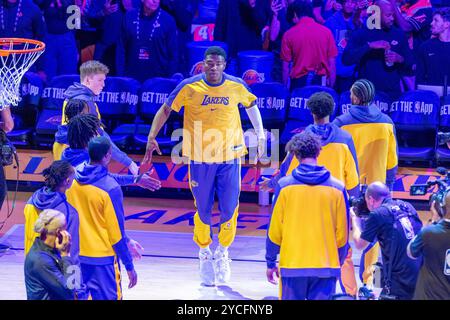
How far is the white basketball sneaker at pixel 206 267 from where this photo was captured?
32.0 ft

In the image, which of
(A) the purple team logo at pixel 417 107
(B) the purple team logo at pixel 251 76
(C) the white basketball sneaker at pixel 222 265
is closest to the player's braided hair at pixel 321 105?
(C) the white basketball sneaker at pixel 222 265

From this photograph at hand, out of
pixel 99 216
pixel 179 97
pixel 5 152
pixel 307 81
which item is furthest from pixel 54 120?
pixel 99 216

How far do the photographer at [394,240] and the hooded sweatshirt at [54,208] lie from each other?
2105 mm

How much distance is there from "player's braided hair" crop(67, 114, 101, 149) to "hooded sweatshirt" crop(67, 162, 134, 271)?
0.64 meters

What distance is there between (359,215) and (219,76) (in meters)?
2.38

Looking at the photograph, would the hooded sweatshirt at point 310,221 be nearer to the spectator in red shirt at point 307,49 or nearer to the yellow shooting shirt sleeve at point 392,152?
the yellow shooting shirt sleeve at point 392,152

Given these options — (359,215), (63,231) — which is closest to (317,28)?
(359,215)

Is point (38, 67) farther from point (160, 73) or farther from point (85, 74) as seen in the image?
point (85, 74)

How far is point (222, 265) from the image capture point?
9.84 m

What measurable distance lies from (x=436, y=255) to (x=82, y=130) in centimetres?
301

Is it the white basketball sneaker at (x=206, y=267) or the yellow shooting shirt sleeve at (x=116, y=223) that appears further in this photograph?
the white basketball sneaker at (x=206, y=267)

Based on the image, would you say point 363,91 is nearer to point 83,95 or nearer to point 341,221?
point 341,221

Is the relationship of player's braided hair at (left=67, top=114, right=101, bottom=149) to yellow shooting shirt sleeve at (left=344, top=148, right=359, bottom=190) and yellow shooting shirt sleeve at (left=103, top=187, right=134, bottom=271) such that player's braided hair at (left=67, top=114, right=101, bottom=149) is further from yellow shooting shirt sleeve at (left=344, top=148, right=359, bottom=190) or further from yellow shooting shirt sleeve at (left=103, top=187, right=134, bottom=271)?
yellow shooting shirt sleeve at (left=344, top=148, right=359, bottom=190)

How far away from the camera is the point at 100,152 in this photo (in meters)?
7.71
